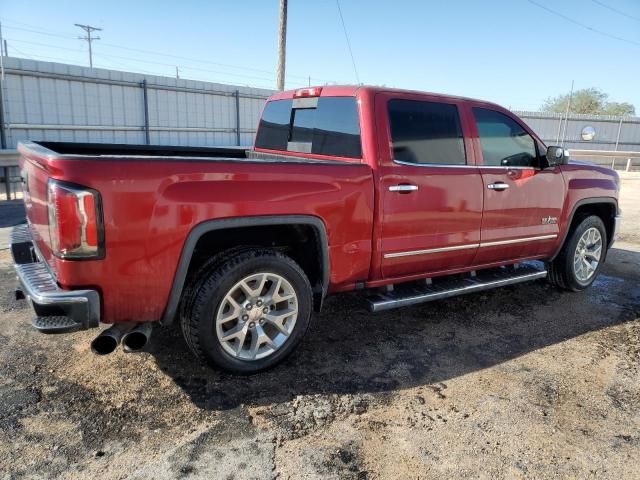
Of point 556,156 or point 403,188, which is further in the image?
point 556,156

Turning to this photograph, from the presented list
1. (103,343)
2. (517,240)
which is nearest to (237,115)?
(517,240)

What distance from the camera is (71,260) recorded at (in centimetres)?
264

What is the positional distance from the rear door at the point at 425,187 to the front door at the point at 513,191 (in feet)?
0.56

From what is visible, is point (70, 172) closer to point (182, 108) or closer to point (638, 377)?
point (638, 377)

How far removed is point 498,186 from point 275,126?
2146mm

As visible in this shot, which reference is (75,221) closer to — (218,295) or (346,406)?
(218,295)

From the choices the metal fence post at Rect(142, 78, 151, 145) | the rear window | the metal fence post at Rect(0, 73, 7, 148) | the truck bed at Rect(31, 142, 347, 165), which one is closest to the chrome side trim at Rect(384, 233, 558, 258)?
the rear window

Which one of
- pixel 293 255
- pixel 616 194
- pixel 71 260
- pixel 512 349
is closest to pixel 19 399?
pixel 71 260

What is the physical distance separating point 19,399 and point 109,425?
67cm

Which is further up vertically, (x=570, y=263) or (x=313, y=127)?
(x=313, y=127)

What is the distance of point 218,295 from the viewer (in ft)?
10.2

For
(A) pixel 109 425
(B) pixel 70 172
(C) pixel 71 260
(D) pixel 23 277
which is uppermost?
(B) pixel 70 172

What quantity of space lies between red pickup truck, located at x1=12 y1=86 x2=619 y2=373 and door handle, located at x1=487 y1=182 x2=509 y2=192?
1 centimetres

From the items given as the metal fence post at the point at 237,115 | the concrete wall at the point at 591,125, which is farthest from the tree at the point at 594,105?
the metal fence post at the point at 237,115
